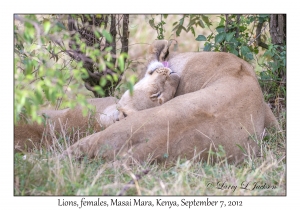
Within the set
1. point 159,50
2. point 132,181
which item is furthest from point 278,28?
point 132,181

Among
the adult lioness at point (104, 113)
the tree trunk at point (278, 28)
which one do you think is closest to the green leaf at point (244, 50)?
the tree trunk at point (278, 28)

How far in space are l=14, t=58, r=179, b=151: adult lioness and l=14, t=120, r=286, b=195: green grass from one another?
0.58m

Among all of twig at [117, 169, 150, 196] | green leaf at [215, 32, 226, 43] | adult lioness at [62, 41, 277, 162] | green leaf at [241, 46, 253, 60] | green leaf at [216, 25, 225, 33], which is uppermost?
green leaf at [216, 25, 225, 33]

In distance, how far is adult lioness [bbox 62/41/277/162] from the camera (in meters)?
4.28

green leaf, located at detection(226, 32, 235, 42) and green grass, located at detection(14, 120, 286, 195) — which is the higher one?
green leaf, located at detection(226, 32, 235, 42)

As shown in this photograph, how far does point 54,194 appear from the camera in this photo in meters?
3.72

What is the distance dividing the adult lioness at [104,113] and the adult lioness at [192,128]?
0.45 m

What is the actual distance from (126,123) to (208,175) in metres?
0.79

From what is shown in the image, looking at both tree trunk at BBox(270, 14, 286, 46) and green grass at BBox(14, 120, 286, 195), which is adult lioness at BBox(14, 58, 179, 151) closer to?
green grass at BBox(14, 120, 286, 195)

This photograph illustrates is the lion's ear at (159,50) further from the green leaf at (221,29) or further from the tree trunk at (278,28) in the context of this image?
the tree trunk at (278,28)

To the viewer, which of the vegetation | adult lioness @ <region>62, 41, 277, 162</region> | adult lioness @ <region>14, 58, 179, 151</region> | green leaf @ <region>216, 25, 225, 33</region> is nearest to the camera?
the vegetation

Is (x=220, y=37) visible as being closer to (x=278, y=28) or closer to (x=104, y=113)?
(x=278, y=28)

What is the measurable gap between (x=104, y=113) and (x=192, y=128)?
3.78ft

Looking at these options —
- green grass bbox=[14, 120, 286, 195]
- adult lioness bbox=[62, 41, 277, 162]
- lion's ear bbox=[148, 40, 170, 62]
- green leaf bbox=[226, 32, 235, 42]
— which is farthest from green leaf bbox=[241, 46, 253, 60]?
green grass bbox=[14, 120, 286, 195]
